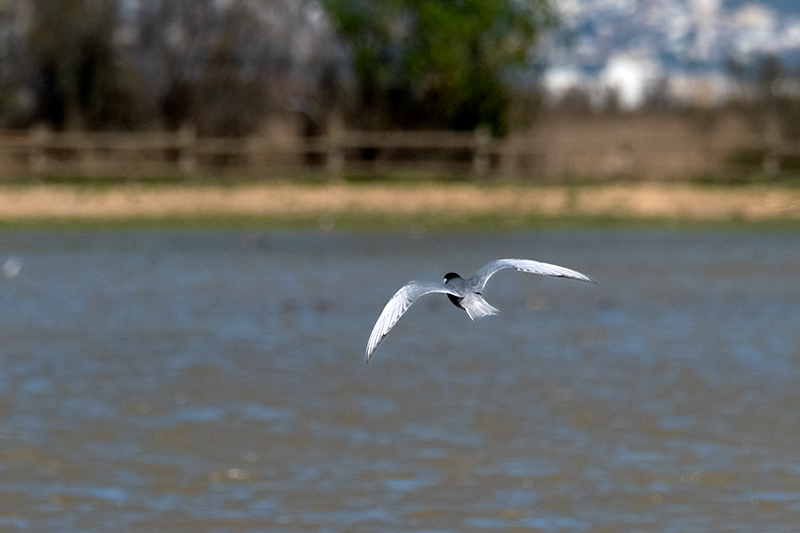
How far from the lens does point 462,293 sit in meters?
7.52

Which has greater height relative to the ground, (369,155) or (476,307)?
(369,155)

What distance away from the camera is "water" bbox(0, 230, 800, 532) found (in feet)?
29.6

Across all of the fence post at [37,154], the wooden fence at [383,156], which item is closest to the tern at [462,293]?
the wooden fence at [383,156]

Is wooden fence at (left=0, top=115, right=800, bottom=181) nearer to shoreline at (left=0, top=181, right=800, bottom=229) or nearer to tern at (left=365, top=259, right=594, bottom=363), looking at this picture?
shoreline at (left=0, top=181, right=800, bottom=229)

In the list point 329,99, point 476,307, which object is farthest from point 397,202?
point 476,307

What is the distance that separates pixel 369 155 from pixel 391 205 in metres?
7.26

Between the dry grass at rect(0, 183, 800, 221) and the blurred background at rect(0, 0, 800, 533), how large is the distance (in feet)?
0.34

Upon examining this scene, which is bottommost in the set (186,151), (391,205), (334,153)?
(391,205)

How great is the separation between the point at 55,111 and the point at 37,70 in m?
1.10

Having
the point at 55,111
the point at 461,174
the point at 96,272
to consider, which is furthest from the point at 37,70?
the point at 96,272

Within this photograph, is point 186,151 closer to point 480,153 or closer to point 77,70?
point 77,70

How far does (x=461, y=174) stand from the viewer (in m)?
33.7

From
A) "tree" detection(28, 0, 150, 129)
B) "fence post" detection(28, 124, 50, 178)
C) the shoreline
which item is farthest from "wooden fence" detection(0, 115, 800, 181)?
the shoreline

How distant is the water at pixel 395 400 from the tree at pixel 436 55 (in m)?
15.5
